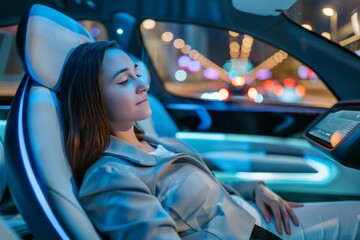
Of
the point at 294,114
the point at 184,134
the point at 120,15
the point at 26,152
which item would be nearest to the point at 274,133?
the point at 294,114

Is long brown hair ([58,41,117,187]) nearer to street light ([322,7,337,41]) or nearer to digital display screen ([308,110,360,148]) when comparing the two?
digital display screen ([308,110,360,148])

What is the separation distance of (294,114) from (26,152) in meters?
1.66

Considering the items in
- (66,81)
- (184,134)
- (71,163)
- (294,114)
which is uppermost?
(66,81)

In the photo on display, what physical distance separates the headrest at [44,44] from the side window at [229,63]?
918mm

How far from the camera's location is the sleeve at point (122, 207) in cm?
91

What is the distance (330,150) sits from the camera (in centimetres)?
135

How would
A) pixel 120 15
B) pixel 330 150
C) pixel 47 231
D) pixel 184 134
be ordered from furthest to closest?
pixel 184 134, pixel 120 15, pixel 330 150, pixel 47 231

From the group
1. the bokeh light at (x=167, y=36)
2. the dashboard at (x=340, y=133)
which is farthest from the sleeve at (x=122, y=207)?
the bokeh light at (x=167, y=36)

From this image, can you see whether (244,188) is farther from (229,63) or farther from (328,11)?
(229,63)

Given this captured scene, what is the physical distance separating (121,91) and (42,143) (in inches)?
10.3

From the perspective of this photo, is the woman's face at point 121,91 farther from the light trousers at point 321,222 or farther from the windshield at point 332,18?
the windshield at point 332,18

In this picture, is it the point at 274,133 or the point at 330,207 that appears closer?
the point at 330,207

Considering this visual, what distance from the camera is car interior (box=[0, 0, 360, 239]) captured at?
0.94 meters

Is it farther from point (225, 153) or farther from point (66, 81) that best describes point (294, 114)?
point (66, 81)
